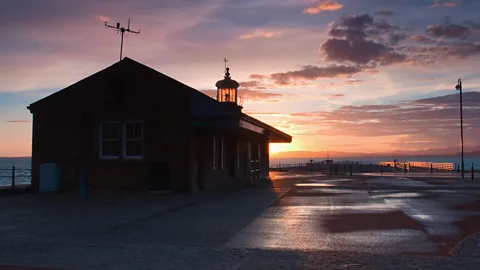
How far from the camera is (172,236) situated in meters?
11.2

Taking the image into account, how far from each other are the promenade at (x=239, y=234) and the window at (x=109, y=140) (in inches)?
134

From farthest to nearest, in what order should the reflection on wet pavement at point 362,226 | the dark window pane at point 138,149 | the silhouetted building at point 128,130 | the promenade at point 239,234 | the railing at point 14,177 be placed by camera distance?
the railing at point 14,177, the dark window pane at point 138,149, the silhouetted building at point 128,130, the reflection on wet pavement at point 362,226, the promenade at point 239,234

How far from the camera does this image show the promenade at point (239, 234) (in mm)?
8820

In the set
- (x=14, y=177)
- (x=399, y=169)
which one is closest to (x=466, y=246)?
(x=14, y=177)

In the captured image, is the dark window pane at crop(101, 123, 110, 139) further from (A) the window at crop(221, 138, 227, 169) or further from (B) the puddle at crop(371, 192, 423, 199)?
(B) the puddle at crop(371, 192, 423, 199)

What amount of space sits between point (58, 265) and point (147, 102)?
43.8 ft

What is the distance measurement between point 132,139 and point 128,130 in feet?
1.30

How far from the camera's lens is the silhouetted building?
69.4ft

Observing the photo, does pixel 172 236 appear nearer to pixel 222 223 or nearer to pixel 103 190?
pixel 222 223

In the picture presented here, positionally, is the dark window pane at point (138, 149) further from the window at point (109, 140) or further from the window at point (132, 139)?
the window at point (109, 140)

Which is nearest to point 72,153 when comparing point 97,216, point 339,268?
point 97,216

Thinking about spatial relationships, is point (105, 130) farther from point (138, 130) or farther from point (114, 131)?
point (138, 130)

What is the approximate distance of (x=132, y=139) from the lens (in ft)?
71.6

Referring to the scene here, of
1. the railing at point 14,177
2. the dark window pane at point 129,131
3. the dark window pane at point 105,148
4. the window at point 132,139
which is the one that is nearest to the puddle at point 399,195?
the window at point 132,139
